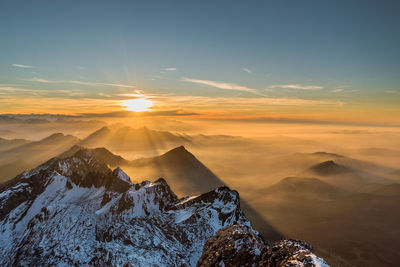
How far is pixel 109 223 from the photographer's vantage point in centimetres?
10706

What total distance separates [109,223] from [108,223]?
49 centimetres

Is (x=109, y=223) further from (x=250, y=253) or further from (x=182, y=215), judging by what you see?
(x=250, y=253)

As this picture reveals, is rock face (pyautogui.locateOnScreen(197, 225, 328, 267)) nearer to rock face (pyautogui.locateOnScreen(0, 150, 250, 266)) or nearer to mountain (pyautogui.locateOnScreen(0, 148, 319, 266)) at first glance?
mountain (pyautogui.locateOnScreen(0, 148, 319, 266))

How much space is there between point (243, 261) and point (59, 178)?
15996 cm

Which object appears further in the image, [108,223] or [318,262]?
[108,223]

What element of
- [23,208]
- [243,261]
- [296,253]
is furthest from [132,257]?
[23,208]

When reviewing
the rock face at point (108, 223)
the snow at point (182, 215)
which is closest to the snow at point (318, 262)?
the rock face at point (108, 223)

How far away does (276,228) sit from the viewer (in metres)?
182

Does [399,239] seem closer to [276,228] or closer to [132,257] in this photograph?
[276,228]

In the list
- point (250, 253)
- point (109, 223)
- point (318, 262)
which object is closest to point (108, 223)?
point (109, 223)

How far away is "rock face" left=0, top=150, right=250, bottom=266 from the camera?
75.3 metres

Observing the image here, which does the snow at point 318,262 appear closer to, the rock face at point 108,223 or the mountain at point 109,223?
the mountain at point 109,223

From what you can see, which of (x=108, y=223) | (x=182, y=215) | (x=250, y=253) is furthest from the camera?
(x=182, y=215)

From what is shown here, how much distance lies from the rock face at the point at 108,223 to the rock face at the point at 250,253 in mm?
48416
